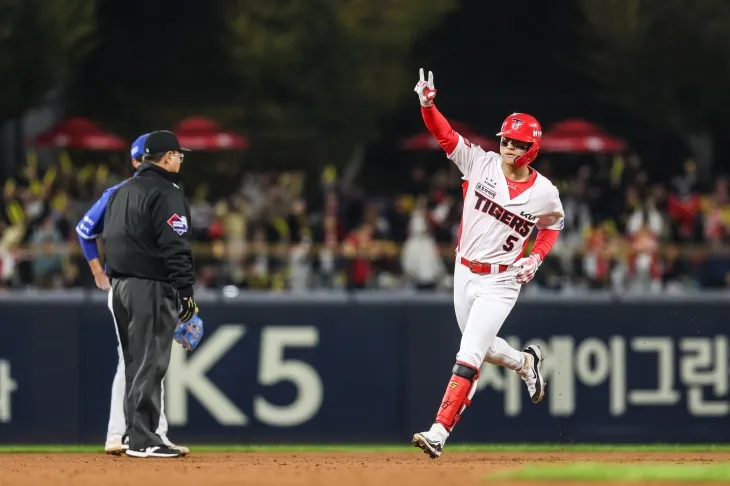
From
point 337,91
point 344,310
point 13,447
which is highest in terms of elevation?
point 337,91

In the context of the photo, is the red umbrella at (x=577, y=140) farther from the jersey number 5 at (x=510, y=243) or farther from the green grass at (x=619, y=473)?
the green grass at (x=619, y=473)

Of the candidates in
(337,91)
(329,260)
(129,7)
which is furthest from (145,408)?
(129,7)

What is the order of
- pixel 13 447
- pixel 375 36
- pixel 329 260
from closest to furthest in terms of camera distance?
pixel 13 447 → pixel 329 260 → pixel 375 36

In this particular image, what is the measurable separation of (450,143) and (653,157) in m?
20.6

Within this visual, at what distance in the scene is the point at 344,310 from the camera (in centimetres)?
1486

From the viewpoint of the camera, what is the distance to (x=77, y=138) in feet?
85.1

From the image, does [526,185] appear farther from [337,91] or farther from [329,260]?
[337,91]

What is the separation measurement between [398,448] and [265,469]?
13.3ft

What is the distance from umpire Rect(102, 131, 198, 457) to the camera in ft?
36.9

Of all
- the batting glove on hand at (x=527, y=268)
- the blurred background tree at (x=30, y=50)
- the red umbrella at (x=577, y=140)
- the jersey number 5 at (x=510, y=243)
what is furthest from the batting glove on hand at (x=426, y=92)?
the blurred background tree at (x=30, y=50)

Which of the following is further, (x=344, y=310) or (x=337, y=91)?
(x=337, y=91)

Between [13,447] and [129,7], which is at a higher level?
[129,7]

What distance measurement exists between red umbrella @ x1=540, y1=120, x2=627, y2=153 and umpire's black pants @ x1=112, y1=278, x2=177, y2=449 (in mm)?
14908

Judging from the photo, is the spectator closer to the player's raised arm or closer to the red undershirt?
the red undershirt
